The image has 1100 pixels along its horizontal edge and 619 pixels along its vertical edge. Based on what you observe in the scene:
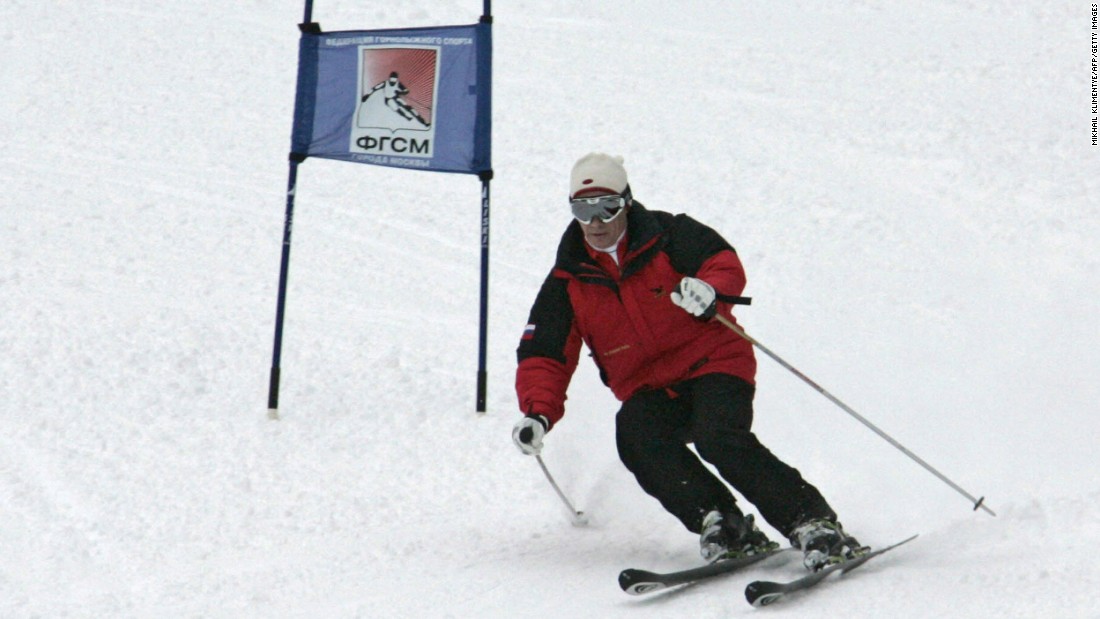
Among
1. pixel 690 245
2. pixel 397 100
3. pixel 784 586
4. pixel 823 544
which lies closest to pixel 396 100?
pixel 397 100

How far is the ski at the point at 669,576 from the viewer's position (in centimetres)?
416

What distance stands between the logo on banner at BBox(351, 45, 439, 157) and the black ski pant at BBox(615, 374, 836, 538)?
2.10m

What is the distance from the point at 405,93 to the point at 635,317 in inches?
85.1

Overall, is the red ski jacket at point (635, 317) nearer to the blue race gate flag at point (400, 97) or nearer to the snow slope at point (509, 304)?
the snow slope at point (509, 304)

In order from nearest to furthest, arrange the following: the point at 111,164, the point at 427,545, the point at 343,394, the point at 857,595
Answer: the point at 857,595 < the point at 427,545 < the point at 343,394 < the point at 111,164

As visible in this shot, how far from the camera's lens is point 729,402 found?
183 inches

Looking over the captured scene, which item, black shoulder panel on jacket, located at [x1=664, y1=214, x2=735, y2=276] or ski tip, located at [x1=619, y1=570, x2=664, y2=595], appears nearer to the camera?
ski tip, located at [x1=619, y1=570, x2=664, y2=595]

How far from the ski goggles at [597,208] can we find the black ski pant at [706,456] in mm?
642

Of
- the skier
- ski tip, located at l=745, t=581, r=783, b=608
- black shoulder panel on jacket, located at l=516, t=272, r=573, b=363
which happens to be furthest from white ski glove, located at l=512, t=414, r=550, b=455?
ski tip, located at l=745, t=581, r=783, b=608

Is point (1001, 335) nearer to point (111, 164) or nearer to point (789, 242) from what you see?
point (789, 242)

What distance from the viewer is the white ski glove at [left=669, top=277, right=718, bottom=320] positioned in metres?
4.49

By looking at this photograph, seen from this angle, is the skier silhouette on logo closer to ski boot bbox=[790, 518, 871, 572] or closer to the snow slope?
the snow slope

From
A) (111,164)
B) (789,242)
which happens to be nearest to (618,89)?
(789,242)

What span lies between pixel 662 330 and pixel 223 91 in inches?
309
